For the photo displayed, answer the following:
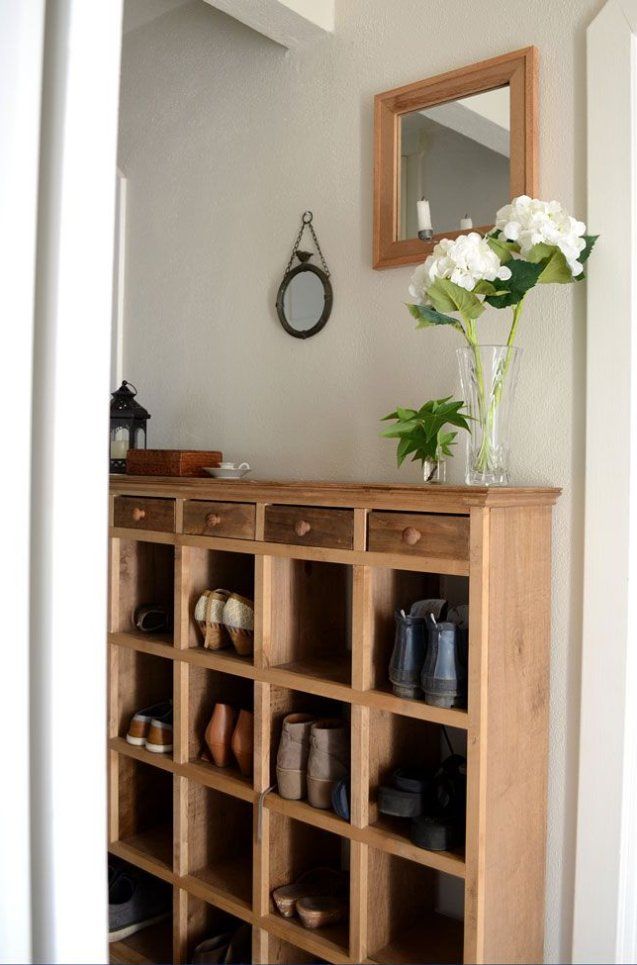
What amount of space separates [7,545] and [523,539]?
52.0 inches

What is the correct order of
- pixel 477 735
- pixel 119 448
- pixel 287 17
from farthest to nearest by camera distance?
pixel 119 448, pixel 287 17, pixel 477 735

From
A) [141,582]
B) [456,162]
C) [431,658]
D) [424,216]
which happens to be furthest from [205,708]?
[456,162]

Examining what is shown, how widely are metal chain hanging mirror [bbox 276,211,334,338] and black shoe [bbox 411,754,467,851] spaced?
3.92ft

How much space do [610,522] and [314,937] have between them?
1.07 m

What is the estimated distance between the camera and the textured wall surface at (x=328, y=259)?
5.71 feet

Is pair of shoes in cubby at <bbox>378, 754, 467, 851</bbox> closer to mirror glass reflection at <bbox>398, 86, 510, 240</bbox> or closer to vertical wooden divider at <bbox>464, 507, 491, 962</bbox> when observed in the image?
vertical wooden divider at <bbox>464, 507, 491, 962</bbox>

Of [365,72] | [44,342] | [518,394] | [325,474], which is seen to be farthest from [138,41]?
[44,342]

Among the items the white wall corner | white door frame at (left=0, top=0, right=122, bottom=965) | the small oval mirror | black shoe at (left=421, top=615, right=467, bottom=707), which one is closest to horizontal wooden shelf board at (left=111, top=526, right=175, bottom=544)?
the small oval mirror

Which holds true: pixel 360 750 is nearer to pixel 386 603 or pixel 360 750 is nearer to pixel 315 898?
pixel 386 603

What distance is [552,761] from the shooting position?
1742 millimetres

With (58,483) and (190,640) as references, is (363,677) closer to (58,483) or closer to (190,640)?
(190,640)

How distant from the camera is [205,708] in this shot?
2.09 m

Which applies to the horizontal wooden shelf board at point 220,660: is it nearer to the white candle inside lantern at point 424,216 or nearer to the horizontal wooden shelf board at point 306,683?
the horizontal wooden shelf board at point 306,683

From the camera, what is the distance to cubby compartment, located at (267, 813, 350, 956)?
174 cm
